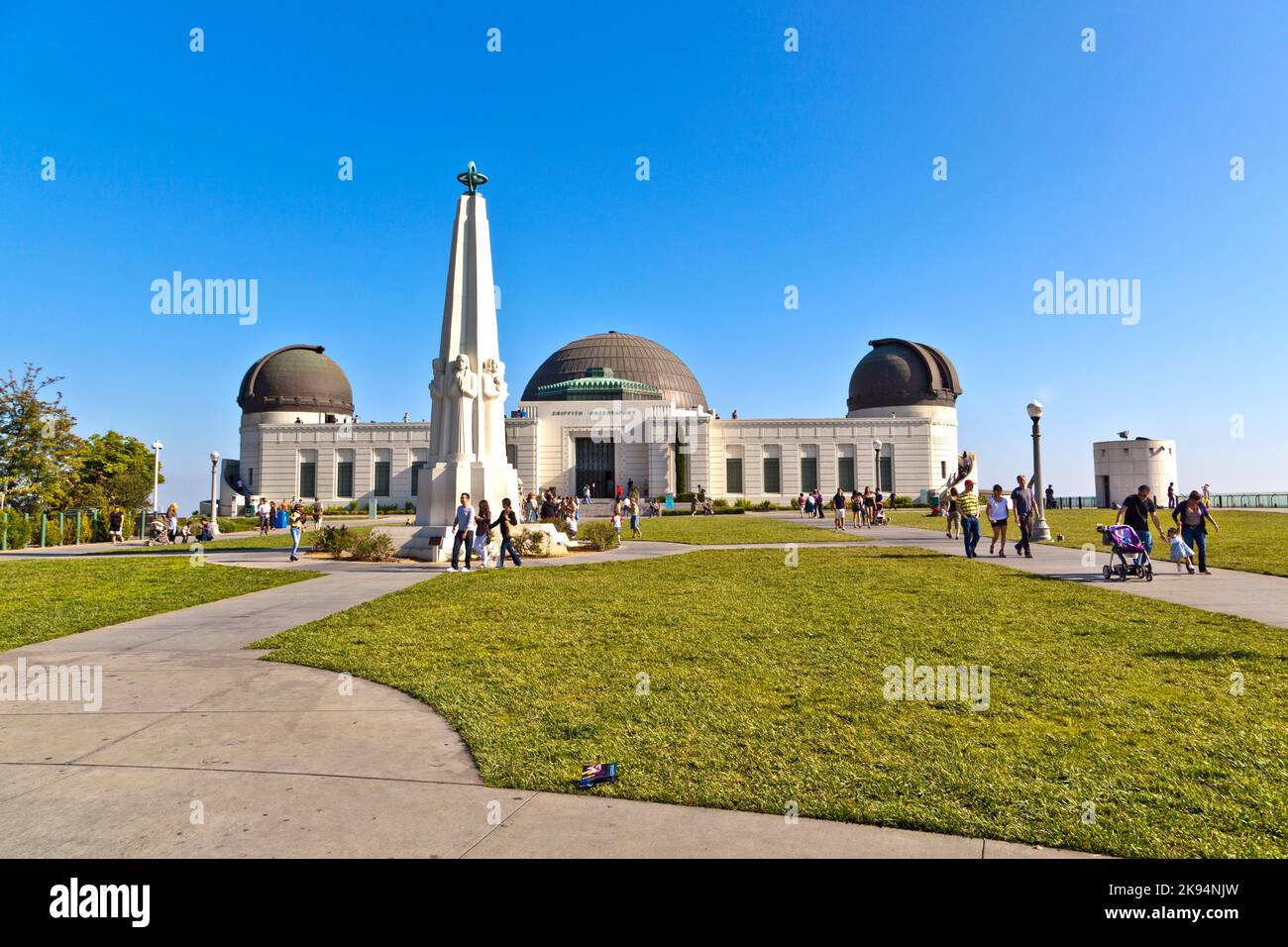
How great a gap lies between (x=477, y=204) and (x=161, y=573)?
43.9 feet

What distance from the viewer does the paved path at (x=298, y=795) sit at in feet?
11.0

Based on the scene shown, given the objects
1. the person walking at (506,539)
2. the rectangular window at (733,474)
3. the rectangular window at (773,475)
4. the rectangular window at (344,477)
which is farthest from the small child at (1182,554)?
the rectangular window at (344,477)

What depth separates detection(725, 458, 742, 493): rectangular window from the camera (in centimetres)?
6556

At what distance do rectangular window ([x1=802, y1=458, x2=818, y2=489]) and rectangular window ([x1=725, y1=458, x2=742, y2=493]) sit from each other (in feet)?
18.4

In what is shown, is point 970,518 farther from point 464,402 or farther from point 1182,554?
point 464,402

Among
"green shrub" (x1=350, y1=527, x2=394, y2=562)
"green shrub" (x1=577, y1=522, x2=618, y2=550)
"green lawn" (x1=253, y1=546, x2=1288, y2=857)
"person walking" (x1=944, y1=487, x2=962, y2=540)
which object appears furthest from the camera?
"green shrub" (x1=577, y1=522, x2=618, y2=550)

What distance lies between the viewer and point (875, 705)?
5.55 m

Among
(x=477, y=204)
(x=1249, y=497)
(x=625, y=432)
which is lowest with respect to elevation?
(x=1249, y=497)

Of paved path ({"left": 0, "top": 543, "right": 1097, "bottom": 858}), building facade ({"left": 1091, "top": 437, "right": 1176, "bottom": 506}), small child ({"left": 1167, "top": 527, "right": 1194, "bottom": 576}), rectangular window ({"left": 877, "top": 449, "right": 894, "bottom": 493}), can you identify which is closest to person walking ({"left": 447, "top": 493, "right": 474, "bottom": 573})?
paved path ({"left": 0, "top": 543, "right": 1097, "bottom": 858})

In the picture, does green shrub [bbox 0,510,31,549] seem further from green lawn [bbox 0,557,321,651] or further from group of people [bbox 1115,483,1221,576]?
group of people [bbox 1115,483,1221,576]

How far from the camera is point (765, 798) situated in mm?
3824

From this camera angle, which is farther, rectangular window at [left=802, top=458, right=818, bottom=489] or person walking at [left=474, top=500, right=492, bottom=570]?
rectangular window at [left=802, top=458, right=818, bottom=489]
